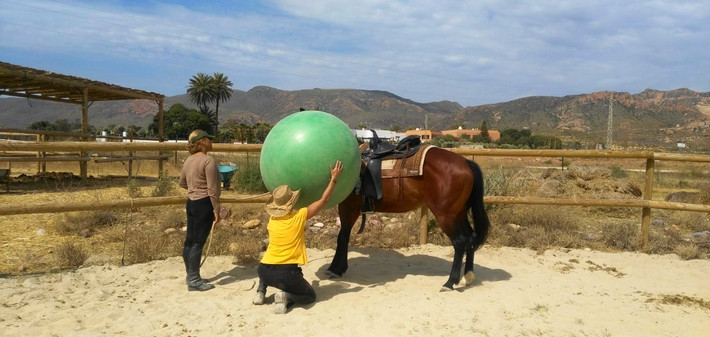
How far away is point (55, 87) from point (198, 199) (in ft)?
36.9

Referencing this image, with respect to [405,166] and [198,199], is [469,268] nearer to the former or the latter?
[405,166]

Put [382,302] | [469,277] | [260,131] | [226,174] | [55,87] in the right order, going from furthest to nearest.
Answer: [260,131] → [55,87] → [226,174] → [469,277] → [382,302]

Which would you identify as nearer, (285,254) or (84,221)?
(285,254)

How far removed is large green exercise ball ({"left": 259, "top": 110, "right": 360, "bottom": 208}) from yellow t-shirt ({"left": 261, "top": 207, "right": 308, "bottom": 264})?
0.49ft

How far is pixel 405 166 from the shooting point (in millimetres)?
4824

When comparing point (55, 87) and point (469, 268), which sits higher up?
point (55, 87)

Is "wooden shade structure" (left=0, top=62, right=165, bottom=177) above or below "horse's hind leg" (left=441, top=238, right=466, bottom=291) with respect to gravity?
above

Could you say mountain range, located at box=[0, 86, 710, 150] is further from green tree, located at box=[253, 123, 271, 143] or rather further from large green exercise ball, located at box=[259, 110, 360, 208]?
large green exercise ball, located at box=[259, 110, 360, 208]

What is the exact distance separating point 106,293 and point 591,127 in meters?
104

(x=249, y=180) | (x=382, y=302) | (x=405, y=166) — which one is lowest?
(x=382, y=302)

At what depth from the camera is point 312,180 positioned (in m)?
3.73

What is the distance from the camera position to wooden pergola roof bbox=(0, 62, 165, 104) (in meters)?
10.9

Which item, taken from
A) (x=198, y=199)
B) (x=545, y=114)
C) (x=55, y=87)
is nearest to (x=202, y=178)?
(x=198, y=199)

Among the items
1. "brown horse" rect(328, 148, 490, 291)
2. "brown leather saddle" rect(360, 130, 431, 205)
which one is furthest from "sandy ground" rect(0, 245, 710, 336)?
"brown leather saddle" rect(360, 130, 431, 205)
